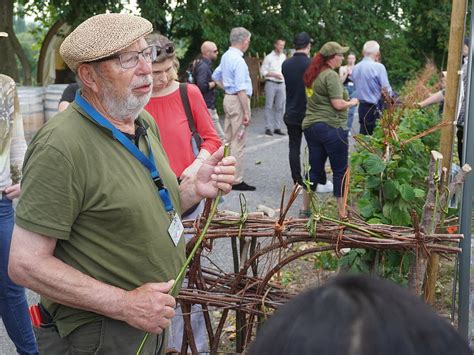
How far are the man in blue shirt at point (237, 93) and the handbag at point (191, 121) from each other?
4832 mm

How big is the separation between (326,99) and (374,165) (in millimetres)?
3627

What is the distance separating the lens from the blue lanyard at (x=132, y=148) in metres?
2.24

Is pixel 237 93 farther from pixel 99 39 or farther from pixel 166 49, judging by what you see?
pixel 99 39

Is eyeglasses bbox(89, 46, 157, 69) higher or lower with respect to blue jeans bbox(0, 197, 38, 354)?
higher

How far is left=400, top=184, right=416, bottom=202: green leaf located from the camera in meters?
3.60

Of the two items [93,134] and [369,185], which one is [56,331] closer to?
[93,134]

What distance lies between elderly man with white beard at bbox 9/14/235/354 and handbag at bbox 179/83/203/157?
147 centimetres

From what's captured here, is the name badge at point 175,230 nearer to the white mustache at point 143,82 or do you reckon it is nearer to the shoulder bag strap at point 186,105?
the white mustache at point 143,82

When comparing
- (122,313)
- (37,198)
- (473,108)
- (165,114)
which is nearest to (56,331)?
(122,313)

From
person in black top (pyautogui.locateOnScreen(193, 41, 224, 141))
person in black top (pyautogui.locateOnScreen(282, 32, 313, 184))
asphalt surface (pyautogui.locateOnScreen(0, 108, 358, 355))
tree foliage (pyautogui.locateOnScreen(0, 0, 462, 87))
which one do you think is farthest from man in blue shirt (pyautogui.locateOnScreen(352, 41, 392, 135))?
tree foliage (pyautogui.locateOnScreen(0, 0, 462, 87))

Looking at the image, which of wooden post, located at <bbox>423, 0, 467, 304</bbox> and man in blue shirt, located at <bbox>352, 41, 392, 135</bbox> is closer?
wooden post, located at <bbox>423, 0, 467, 304</bbox>

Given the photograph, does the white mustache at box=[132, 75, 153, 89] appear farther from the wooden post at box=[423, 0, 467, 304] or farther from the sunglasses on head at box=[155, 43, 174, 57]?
the wooden post at box=[423, 0, 467, 304]

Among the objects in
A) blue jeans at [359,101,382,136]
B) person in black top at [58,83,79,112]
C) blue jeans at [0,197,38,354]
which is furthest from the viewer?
blue jeans at [359,101,382,136]

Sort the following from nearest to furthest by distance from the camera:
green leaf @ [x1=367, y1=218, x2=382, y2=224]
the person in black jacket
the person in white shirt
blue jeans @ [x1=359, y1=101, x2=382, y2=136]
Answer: green leaf @ [x1=367, y1=218, x2=382, y2=224], the person in black jacket, blue jeans @ [x1=359, y1=101, x2=382, y2=136], the person in white shirt
